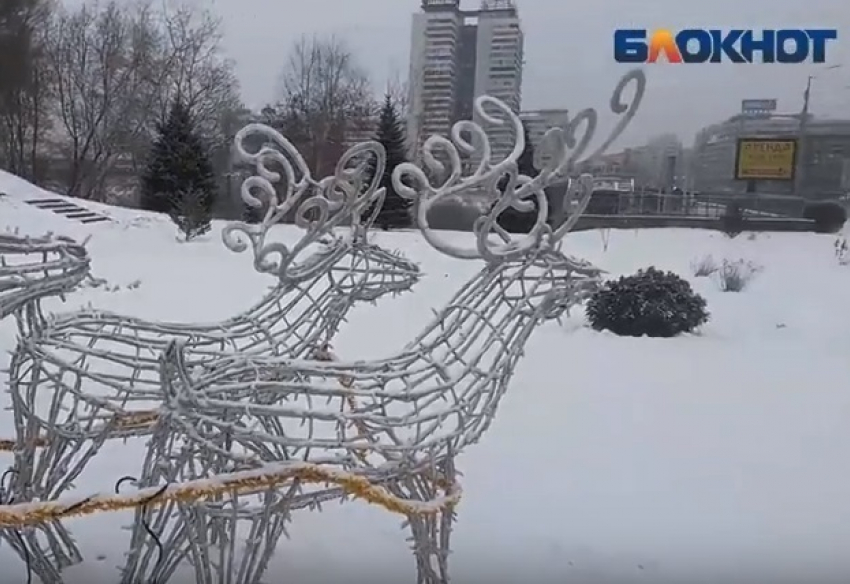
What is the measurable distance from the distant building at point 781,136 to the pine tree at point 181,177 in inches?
62.6

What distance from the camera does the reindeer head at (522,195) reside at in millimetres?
870

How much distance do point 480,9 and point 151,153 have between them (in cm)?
169

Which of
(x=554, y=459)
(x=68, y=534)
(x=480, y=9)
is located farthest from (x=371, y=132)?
(x=68, y=534)

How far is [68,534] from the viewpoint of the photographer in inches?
44.4

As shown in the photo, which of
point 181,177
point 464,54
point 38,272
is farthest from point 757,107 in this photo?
point 181,177

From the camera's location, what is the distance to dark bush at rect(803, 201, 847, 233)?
2064 mm

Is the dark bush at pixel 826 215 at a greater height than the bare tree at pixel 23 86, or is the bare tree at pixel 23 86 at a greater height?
the bare tree at pixel 23 86

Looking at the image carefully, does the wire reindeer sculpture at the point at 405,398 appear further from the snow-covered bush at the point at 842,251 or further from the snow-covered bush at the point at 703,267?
the snow-covered bush at the point at 703,267

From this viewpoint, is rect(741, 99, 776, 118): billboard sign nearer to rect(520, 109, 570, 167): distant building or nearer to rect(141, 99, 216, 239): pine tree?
rect(520, 109, 570, 167): distant building

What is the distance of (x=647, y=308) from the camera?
A: 8.46ft

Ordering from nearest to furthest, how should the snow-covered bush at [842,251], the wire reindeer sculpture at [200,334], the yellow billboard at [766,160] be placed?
the wire reindeer sculpture at [200,334]
the yellow billboard at [766,160]
the snow-covered bush at [842,251]

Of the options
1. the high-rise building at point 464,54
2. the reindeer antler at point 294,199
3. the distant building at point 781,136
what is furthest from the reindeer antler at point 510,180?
the distant building at point 781,136

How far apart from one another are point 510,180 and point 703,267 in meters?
1.99

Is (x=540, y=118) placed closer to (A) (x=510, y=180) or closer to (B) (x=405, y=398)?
(A) (x=510, y=180)
